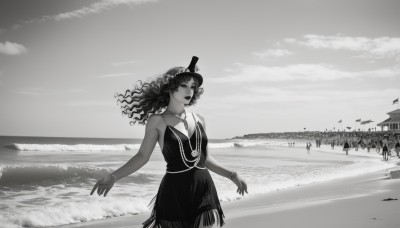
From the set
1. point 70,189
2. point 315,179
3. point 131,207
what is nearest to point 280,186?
point 315,179

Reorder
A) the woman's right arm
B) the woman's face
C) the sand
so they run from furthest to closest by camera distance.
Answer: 1. the sand
2. the woman's face
3. the woman's right arm

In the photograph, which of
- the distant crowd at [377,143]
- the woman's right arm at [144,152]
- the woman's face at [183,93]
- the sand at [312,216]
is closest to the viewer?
the woman's right arm at [144,152]

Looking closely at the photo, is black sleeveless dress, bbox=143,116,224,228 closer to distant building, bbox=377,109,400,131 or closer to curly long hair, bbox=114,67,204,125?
curly long hair, bbox=114,67,204,125

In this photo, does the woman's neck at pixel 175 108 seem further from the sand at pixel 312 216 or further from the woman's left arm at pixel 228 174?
the sand at pixel 312 216

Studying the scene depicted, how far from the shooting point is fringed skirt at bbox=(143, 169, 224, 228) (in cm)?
269

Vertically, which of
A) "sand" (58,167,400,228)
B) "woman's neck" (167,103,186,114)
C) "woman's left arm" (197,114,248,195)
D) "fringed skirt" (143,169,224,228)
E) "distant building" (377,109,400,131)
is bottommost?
"sand" (58,167,400,228)

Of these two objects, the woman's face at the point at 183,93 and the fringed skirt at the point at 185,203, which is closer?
the fringed skirt at the point at 185,203

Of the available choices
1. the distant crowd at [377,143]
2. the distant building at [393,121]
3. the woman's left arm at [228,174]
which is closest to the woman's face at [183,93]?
the woman's left arm at [228,174]

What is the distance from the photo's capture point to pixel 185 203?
2.71 m

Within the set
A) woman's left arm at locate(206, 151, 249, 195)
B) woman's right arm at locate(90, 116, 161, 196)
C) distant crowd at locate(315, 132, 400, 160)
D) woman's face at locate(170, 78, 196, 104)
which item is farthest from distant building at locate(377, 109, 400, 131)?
woman's right arm at locate(90, 116, 161, 196)

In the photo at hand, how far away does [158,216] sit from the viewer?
9.05 feet

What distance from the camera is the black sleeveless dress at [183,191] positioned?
106 inches

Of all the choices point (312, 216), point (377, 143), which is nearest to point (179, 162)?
point (312, 216)

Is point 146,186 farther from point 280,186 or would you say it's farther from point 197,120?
point 197,120
